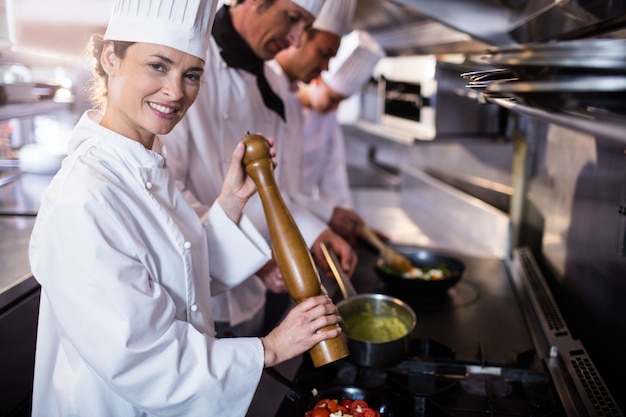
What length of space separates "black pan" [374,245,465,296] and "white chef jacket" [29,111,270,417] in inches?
29.5

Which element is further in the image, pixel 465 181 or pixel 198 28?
pixel 465 181

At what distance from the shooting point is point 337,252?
67.9 inches

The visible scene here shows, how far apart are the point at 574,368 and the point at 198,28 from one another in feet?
3.53

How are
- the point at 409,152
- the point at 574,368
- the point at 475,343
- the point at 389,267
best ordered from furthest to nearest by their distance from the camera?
the point at 409,152 → the point at 389,267 → the point at 475,343 → the point at 574,368

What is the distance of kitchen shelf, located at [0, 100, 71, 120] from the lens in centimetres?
207

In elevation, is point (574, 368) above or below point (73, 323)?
below

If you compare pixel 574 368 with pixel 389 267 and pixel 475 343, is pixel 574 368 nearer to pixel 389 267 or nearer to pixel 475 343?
pixel 475 343

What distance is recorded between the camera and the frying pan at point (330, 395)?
3.39 feet

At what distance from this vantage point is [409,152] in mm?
3652

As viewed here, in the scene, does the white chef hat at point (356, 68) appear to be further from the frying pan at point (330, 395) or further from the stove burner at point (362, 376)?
the frying pan at point (330, 395)

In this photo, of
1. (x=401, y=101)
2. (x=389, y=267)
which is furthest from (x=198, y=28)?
(x=401, y=101)

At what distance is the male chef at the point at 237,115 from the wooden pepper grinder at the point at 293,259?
0.41m

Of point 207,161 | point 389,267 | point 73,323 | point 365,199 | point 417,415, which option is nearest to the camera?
point 73,323

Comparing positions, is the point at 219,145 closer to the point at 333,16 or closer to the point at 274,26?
the point at 274,26
